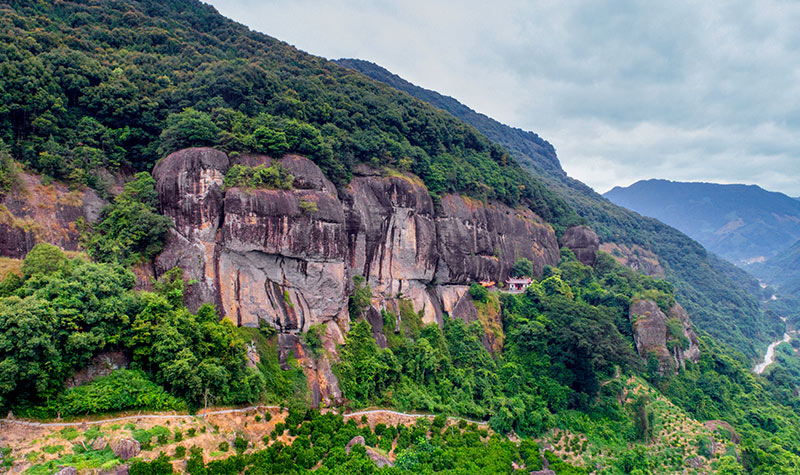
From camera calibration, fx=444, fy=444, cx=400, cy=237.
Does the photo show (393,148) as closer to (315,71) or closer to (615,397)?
(315,71)

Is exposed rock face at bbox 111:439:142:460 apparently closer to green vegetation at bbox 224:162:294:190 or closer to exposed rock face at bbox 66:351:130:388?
exposed rock face at bbox 66:351:130:388

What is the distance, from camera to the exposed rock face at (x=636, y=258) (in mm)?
63469

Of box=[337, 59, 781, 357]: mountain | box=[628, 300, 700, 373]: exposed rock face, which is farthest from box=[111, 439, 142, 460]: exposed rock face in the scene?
box=[337, 59, 781, 357]: mountain

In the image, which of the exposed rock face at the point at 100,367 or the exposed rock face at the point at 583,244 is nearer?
the exposed rock face at the point at 100,367

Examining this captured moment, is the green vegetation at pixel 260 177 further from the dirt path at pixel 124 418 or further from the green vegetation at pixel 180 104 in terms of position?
the dirt path at pixel 124 418

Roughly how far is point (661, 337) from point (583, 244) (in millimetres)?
14263

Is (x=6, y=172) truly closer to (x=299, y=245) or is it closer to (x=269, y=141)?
(x=269, y=141)

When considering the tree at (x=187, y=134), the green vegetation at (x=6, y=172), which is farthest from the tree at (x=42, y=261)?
the tree at (x=187, y=134)

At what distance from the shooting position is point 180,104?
2733 centimetres

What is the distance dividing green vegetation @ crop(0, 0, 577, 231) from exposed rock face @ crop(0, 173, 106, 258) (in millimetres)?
1147

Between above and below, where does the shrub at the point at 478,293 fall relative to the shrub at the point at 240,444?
above

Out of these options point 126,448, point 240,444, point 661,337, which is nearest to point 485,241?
point 661,337

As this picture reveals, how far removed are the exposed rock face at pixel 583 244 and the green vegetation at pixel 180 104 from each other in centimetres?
1026

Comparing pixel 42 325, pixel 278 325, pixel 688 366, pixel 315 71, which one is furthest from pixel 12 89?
pixel 688 366
